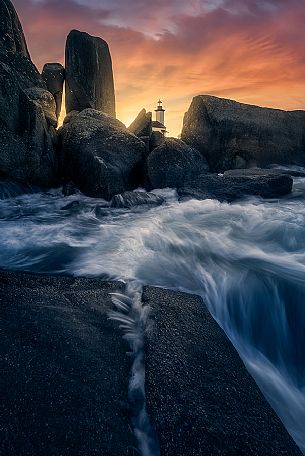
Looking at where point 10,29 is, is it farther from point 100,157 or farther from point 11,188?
point 100,157

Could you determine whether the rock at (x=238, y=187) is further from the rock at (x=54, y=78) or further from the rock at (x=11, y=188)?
the rock at (x=54, y=78)

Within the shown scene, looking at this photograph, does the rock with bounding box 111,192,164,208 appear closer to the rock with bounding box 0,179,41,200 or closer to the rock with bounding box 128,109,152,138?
→ the rock with bounding box 0,179,41,200

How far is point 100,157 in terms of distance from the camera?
816cm

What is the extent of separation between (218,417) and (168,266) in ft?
8.07

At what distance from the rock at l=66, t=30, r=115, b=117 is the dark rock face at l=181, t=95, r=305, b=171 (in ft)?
17.5

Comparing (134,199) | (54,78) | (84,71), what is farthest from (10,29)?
(134,199)

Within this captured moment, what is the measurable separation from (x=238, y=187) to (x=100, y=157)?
3.79m

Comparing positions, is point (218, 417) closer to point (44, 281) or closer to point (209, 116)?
point (44, 281)

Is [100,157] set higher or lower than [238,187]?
higher

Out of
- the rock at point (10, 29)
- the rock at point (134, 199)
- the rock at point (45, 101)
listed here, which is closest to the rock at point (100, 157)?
the rock at point (134, 199)

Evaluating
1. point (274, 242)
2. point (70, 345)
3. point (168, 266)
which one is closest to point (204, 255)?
point (168, 266)

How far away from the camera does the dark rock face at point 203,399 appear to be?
1.70 metres

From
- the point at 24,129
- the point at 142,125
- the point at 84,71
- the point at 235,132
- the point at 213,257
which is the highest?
the point at 84,71

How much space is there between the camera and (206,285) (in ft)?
12.6
